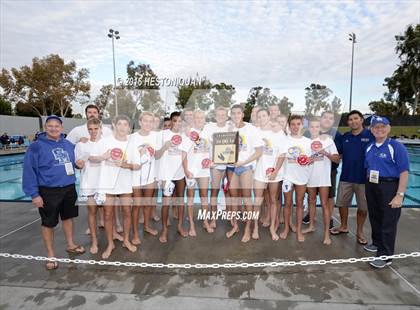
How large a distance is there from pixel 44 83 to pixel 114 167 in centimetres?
2583

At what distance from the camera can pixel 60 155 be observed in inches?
130

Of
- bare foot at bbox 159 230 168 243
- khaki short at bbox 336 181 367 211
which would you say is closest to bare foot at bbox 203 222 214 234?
bare foot at bbox 159 230 168 243

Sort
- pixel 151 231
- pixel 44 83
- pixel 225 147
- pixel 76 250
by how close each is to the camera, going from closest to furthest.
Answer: pixel 76 250 → pixel 225 147 → pixel 151 231 → pixel 44 83

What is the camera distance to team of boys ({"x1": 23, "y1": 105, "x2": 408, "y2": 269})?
3.51m

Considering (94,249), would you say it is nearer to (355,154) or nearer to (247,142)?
(247,142)

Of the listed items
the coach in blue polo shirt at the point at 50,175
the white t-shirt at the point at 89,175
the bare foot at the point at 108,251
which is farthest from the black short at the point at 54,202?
the bare foot at the point at 108,251

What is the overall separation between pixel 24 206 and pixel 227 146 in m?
4.64

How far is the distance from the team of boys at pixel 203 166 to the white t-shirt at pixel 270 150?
1cm

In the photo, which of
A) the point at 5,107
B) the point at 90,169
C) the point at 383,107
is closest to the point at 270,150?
the point at 90,169

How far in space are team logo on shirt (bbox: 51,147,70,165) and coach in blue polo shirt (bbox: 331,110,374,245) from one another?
3666 millimetres

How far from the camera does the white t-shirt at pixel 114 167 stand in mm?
3467

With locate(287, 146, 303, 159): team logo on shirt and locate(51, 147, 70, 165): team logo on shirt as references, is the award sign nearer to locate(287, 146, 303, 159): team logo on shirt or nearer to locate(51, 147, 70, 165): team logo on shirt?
locate(287, 146, 303, 159): team logo on shirt

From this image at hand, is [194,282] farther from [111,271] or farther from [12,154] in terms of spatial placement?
[12,154]

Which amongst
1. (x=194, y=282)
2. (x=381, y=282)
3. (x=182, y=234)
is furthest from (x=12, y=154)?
(x=381, y=282)
